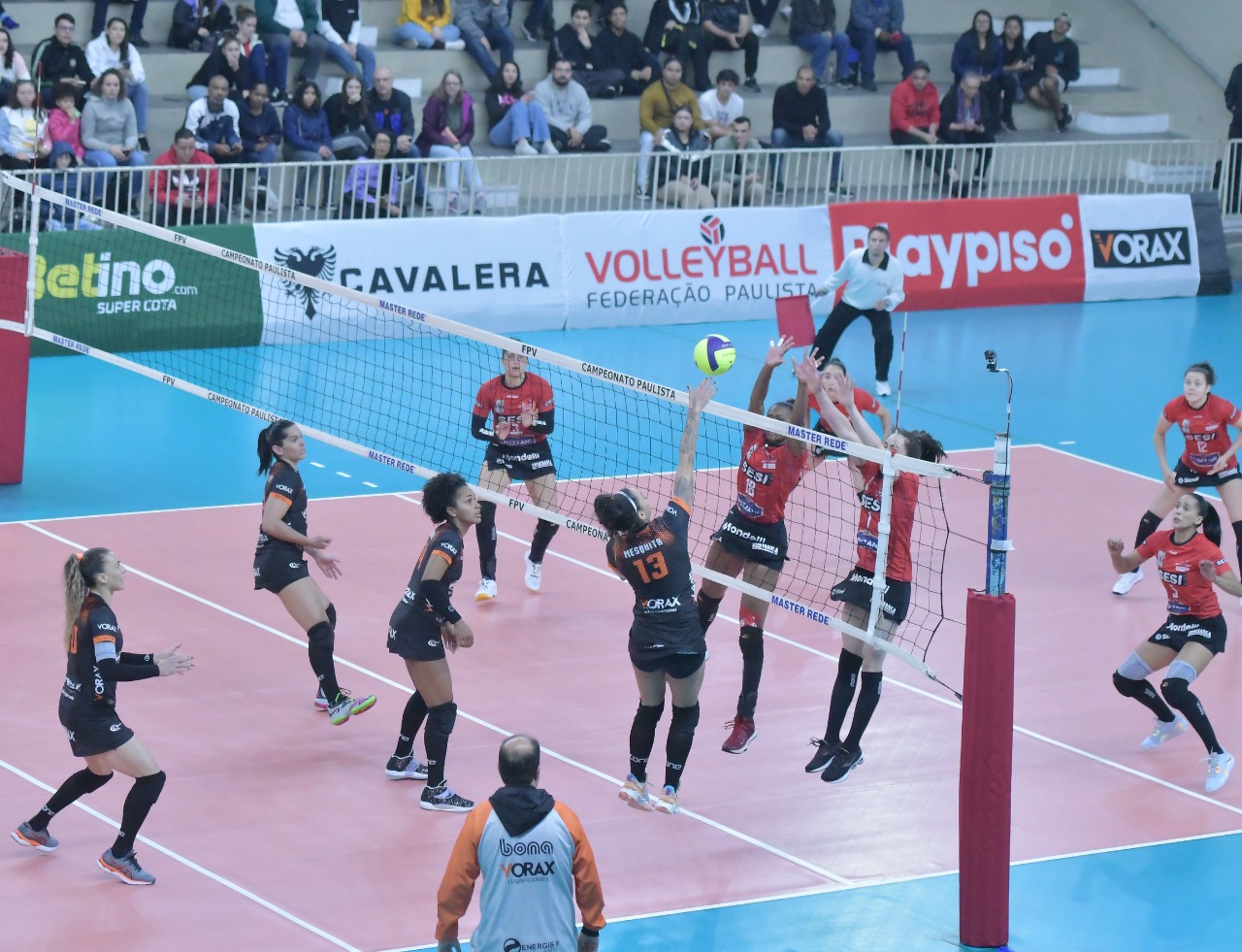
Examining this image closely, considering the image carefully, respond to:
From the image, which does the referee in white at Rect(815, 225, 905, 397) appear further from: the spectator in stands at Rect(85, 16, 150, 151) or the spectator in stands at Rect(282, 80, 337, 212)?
the spectator in stands at Rect(85, 16, 150, 151)

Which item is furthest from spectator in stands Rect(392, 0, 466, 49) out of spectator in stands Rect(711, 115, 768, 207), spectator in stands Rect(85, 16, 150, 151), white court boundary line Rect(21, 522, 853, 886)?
white court boundary line Rect(21, 522, 853, 886)

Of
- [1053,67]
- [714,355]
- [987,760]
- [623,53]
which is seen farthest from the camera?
[1053,67]

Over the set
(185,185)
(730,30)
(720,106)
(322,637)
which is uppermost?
(730,30)

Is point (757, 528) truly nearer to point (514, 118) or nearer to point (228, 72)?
point (228, 72)

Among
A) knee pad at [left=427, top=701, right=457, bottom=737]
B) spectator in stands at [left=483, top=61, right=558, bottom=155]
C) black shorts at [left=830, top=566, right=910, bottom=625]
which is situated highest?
spectator in stands at [left=483, top=61, right=558, bottom=155]

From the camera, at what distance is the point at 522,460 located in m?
13.8

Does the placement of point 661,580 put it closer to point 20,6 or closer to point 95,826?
point 95,826

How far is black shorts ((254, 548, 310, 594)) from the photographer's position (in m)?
11.5

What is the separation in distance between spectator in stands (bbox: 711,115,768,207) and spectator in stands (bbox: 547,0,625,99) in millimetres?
2091

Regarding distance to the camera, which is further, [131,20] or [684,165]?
[684,165]

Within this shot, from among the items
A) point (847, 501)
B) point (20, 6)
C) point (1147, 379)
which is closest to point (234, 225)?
point (20, 6)

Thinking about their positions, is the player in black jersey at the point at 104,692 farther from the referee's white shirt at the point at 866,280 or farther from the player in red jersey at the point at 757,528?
the referee's white shirt at the point at 866,280

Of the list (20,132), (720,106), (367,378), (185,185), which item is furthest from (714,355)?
(720,106)

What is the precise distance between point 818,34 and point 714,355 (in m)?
17.6
